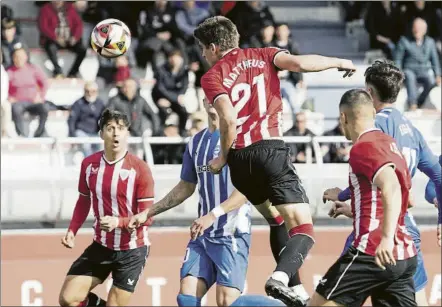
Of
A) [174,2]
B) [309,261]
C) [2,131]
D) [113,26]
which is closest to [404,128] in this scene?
[113,26]

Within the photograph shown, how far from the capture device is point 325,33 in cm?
1819

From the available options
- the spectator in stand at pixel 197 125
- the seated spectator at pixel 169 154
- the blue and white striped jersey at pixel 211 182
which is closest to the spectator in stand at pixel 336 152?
the spectator in stand at pixel 197 125

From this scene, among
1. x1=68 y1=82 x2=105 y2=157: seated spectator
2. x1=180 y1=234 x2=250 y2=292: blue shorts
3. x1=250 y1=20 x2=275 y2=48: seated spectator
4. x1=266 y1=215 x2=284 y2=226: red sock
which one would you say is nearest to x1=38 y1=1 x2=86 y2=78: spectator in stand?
x1=68 y1=82 x2=105 y2=157: seated spectator

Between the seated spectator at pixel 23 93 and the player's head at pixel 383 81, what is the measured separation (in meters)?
7.86

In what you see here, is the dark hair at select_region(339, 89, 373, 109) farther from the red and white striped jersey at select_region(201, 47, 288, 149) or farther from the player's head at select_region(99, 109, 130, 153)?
the player's head at select_region(99, 109, 130, 153)

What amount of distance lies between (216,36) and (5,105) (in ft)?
25.7

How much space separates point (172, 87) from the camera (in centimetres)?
1487

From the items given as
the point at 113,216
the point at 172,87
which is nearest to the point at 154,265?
the point at 113,216

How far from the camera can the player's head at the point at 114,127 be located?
852 centimetres

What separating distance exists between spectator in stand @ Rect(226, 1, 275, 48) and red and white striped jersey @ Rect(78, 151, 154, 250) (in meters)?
6.96

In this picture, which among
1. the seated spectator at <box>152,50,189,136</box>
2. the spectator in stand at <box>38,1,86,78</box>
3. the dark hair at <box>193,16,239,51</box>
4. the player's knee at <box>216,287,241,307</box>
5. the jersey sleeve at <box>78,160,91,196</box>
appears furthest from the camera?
the spectator in stand at <box>38,1,86,78</box>

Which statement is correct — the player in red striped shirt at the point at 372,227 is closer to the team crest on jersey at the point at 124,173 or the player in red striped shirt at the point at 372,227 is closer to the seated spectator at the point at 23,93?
the team crest on jersey at the point at 124,173

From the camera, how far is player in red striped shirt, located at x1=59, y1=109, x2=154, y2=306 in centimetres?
855

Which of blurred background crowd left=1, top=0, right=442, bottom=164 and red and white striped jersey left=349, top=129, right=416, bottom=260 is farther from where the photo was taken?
blurred background crowd left=1, top=0, right=442, bottom=164
